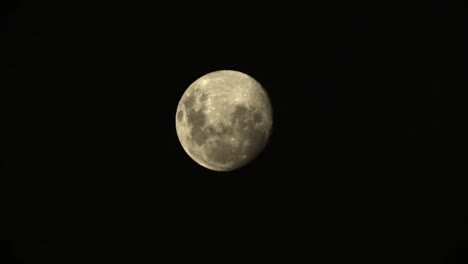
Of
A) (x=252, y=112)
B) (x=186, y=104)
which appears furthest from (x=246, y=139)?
(x=186, y=104)

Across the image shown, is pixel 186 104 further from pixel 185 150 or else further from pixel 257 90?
pixel 257 90

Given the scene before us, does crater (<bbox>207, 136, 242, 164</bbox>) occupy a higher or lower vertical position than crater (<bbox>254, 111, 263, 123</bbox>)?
lower

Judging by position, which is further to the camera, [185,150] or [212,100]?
[185,150]

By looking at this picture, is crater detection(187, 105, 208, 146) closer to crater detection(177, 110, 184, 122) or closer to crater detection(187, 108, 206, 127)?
crater detection(187, 108, 206, 127)

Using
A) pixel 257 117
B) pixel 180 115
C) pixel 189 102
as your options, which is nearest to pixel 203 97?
pixel 189 102

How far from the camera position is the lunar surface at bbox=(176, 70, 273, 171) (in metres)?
4.39

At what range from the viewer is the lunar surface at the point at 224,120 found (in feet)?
14.4

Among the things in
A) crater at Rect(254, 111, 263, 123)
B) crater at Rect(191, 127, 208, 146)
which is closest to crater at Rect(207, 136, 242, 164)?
crater at Rect(191, 127, 208, 146)

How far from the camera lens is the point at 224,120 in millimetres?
4355

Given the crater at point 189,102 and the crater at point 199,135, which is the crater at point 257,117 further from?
the crater at point 189,102

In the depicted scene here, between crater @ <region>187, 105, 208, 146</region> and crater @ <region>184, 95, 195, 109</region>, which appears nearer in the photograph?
crater @ <region>187, 105, 208, 146</region>

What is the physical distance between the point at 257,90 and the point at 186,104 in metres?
Answer: 1.03

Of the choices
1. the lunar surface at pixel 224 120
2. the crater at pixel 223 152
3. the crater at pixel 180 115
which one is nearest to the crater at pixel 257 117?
the lunar surface at pixel 224 120

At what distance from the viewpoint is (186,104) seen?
471cm
